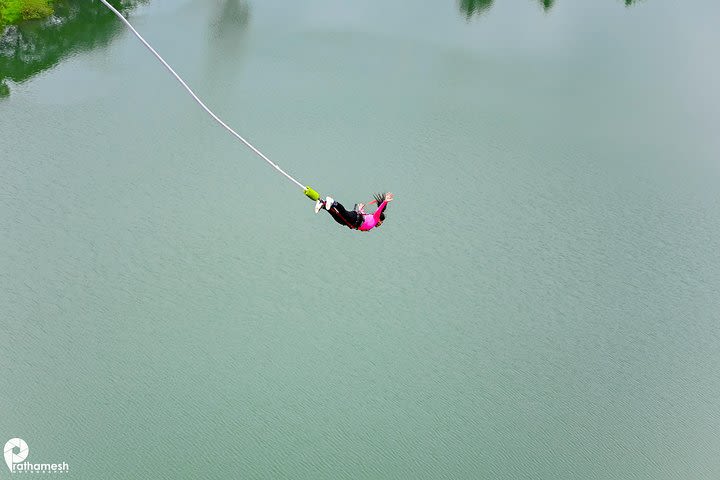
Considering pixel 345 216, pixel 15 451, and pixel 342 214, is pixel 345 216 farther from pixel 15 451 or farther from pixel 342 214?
pixel 15 451

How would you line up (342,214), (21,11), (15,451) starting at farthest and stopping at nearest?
(21,11) < (15,451) < (342,214)

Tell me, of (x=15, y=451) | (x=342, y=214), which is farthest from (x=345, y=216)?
(x=15, y=451)

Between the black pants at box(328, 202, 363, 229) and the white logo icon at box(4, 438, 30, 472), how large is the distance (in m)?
4.38

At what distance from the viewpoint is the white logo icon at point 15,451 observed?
721 centimetres

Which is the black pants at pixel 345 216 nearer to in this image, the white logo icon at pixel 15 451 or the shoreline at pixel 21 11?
the white logo icon at pixel 15 451

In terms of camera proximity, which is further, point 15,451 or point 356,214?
point 15,451

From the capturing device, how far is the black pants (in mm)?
4891

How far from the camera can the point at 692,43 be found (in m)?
17.7

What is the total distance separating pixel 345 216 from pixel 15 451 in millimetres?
4507

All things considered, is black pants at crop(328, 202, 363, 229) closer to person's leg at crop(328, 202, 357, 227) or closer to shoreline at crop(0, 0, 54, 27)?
person's leg at crop(328, 202, 357, 227)

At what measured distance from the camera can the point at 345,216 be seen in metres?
4.96

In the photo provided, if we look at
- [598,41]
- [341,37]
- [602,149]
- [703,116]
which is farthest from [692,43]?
[341,37]

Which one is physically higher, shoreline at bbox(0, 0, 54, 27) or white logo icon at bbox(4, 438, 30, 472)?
shoreline at bbox(0, 0, 54, 27)

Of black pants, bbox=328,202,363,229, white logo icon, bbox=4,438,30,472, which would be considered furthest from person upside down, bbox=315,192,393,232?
white logo icon, bbox=4,438,30,472
